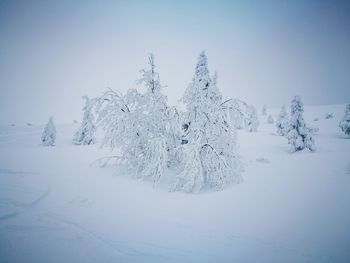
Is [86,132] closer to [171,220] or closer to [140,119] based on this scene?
[140,119]

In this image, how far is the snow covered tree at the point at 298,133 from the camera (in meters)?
22.4

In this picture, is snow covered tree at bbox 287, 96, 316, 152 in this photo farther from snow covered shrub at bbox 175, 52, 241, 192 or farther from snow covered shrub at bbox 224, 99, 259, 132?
snow covered shrub at bbox 175, 52, 241, 192

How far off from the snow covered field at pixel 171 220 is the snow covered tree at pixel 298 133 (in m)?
9.70

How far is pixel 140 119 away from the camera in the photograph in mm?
12766

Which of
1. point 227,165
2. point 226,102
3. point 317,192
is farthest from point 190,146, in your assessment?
point 317,192

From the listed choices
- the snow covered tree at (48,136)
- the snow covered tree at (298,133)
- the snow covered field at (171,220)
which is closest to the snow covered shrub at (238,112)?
the snow covered field at (171,220)

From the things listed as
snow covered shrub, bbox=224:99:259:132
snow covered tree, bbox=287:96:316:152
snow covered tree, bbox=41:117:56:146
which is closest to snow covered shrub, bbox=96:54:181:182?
snow covered shrub, bbox=224:99:259:132

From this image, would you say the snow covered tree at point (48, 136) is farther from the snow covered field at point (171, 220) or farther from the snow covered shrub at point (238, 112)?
the snow covered shrub at point (238, 112)

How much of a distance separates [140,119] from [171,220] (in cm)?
677

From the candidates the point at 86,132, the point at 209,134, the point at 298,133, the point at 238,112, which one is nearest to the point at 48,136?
the point at 86,132

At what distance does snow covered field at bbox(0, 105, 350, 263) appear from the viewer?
5805 millimetres

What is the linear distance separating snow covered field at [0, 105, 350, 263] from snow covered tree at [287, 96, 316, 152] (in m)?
9.70

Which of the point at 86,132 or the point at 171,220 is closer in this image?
the point at 171,220

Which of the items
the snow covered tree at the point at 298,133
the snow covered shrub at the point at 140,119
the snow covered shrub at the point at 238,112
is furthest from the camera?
the snow covered tree at the point at 298,133
